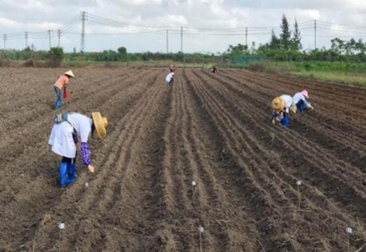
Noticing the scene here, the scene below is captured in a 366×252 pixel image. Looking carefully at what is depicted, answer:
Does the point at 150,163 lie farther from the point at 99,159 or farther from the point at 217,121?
the point at 217,121

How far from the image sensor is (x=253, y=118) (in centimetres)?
1639

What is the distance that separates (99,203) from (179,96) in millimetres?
16983

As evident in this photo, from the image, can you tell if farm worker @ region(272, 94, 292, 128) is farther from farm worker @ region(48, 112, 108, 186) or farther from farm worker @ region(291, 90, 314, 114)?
farm worker @ region(48, 112, 108, 186)

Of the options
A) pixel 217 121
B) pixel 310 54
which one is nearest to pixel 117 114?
pixel 217 121

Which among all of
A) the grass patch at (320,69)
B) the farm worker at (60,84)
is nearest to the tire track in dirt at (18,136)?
the farm worker at (60,84)

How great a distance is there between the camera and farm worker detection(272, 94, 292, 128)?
13.8 m

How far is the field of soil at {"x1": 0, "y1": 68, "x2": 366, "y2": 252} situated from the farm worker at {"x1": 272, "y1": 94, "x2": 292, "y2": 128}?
1.11 feet

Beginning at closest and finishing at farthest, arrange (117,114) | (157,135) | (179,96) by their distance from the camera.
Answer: (157,135) < (117,114) < (179,96)

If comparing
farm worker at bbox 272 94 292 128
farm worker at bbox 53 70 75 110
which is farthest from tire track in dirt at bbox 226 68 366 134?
farm worker at bbox 53 70 75 110

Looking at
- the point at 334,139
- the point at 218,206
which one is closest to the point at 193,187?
the point at 218,206

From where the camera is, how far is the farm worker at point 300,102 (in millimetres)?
15234

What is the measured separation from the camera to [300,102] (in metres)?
16.2

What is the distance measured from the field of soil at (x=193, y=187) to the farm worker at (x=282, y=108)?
0.34 meters

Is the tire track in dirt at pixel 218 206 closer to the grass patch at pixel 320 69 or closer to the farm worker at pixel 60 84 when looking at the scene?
the farm worker at pixel 60 84
